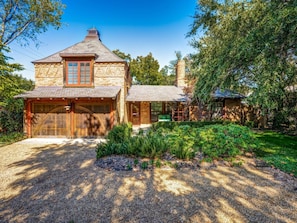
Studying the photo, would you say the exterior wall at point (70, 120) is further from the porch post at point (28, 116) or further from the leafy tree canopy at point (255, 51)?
the leafy tree canopy at point (255, 51)

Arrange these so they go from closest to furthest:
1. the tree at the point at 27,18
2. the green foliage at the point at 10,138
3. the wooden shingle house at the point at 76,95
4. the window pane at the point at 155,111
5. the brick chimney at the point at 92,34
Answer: the green foliage at the point at 10,138
the wooden shingle house at the point at 76,95
the tree at the point at 27,18
the brick chimney at the point at 92,34
the window pane at the point at 155,111

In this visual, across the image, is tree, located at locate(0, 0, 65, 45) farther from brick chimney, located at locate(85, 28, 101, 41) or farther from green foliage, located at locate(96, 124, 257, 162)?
green foliage, located at locate(96, 124, 257, 162)

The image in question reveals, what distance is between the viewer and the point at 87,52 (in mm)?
12070

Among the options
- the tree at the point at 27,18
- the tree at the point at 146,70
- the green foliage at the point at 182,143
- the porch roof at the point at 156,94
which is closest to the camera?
the green foliage at the point at 182,143

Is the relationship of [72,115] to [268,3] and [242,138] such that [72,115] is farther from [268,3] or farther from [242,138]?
[268,3]

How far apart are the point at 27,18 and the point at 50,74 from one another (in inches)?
267

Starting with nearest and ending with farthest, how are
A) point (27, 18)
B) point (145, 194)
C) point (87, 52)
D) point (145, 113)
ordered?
point (145, 194) < point (87, 52) < point (27, 18) < point (145, 113)

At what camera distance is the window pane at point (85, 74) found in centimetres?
1170

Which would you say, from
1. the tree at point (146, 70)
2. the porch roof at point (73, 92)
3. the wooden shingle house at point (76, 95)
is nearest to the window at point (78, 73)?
the wooden shingle house at point (76, 95)

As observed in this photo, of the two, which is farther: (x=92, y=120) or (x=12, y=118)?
(x=12, y=118)

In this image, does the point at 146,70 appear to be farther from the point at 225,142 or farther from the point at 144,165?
the point at 144,165

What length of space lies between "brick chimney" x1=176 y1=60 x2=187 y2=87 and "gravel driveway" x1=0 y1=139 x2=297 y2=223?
13.4 metres

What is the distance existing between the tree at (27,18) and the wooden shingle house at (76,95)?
484 centimetres

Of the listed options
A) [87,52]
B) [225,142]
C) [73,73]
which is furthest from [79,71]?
[225,142]
